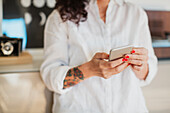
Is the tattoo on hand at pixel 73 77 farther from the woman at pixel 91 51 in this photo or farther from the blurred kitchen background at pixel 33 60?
the blurred kitchen background at pixel 33 60

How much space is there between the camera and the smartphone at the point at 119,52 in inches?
27.1

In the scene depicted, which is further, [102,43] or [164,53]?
[164,53]

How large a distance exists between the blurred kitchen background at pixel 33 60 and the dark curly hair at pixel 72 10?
322 millimetres

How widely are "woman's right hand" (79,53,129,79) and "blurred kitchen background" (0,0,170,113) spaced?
0.34m

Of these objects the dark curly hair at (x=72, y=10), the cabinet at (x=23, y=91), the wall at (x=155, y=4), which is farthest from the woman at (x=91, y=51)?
the wall at (x=155, y=4)

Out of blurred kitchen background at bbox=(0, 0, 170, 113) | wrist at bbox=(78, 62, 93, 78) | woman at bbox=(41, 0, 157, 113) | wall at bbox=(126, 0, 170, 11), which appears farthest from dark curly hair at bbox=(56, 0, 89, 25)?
wall at bbox=(126, 0, 170, 11)

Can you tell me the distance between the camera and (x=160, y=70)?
1.25 metres

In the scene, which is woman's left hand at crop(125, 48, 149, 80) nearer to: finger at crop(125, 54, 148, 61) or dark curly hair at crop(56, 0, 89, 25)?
finger at crop(125, 54, 148, 61)

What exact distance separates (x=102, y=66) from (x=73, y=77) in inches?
5.9

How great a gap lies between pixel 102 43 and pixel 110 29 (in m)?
0.08

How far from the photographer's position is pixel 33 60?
4.17 feet

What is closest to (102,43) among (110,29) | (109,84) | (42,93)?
(110,29)

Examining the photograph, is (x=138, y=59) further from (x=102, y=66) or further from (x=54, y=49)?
(x=54, y=49)

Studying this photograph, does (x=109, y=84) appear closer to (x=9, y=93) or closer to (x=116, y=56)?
(x=116, y=56)
